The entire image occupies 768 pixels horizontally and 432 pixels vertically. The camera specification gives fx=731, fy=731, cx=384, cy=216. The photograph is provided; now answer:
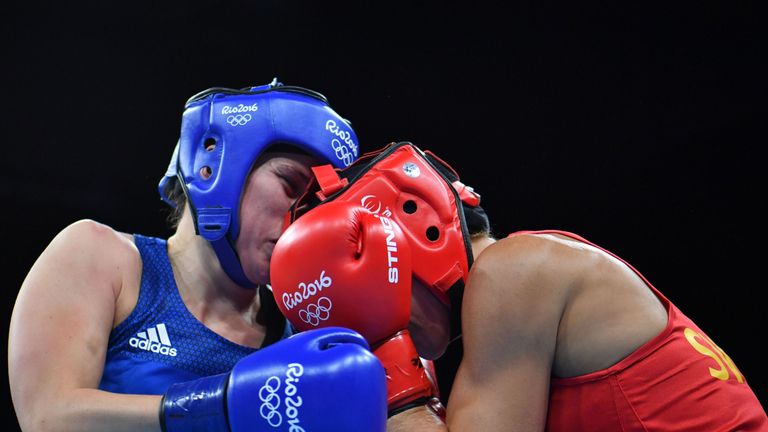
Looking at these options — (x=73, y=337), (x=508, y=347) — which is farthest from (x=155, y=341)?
(x=508, y=347)

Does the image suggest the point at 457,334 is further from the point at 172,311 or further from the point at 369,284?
the point at 172,311

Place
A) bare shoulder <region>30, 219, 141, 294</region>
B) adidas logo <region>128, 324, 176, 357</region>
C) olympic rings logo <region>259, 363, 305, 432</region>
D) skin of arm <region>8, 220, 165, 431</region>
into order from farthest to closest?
1. adidas logo <region>128, 324, 176, 357</region>
2. bare shoulder <region>30, 219, 141, 294</region>
3. skin of arm <region>8, 220, 165, 431</region>
4. olympic rings logo <region>259, 363, 305, 432</region>

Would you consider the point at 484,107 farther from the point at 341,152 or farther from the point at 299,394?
the point at 299,394

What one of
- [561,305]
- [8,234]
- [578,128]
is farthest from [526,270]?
[8,234]

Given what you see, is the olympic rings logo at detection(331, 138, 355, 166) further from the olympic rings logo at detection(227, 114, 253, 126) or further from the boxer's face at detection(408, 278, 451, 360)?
the boxer's face at detection(408, 278, 451, 360)

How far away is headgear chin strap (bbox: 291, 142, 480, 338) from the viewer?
1.78m

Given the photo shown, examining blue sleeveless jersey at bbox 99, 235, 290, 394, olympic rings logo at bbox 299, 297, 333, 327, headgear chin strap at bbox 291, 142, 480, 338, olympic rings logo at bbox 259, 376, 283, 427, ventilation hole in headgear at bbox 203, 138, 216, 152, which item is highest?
ventilation hole in headgear at bbox 203, 138, 216, 152

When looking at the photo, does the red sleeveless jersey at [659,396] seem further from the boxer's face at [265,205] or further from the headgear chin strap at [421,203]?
the boxer's face at [265,205]

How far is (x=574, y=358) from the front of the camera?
155 cm

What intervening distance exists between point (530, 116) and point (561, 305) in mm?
2772

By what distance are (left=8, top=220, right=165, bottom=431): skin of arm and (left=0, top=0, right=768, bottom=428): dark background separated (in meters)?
2.20

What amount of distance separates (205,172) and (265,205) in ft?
0.69

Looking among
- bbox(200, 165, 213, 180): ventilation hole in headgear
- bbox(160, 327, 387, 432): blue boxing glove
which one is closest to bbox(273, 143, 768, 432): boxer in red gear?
bbox(160, 327, 387, 432): blue boxing glove

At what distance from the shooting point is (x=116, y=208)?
413cm
